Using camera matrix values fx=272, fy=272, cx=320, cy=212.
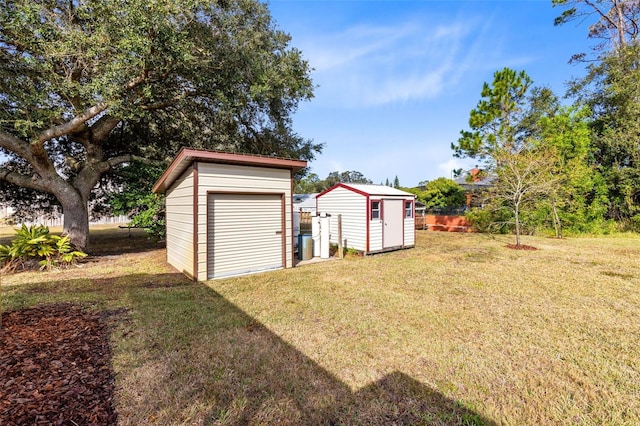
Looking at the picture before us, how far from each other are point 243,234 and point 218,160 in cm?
172

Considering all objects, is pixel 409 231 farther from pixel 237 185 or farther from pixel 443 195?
pixel 443 195

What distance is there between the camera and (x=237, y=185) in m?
5.99

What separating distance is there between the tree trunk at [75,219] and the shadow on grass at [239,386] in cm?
687

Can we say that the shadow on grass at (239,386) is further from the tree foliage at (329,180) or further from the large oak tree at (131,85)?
the tree foliage at (329,180)

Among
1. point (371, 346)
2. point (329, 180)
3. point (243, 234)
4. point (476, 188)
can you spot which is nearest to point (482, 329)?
point (371, 346)

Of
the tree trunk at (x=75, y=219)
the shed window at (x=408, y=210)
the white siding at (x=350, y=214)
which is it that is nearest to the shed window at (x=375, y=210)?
the white siding at (x=350, y=214)

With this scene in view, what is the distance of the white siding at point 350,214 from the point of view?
884cm

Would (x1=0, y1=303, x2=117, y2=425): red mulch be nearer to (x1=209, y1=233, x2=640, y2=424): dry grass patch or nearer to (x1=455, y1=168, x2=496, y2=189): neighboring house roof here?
(x1=209, y1=233, x2=640, y2=424): dry grass patch

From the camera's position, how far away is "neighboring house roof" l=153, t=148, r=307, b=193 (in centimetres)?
536

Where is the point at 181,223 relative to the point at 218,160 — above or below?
below

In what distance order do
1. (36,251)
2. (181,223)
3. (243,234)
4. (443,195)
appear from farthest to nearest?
1. (443,195)
2. (36,251)
3. (181,223)
4. (243,234)

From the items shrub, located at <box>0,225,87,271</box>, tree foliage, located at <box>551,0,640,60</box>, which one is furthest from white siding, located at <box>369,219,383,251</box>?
tree foliage, located at <box>551,0,640,60</box>

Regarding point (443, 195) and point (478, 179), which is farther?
point (443, 195)

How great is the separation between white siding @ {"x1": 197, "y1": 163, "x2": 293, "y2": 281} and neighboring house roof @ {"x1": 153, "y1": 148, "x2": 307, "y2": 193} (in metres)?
0.13
